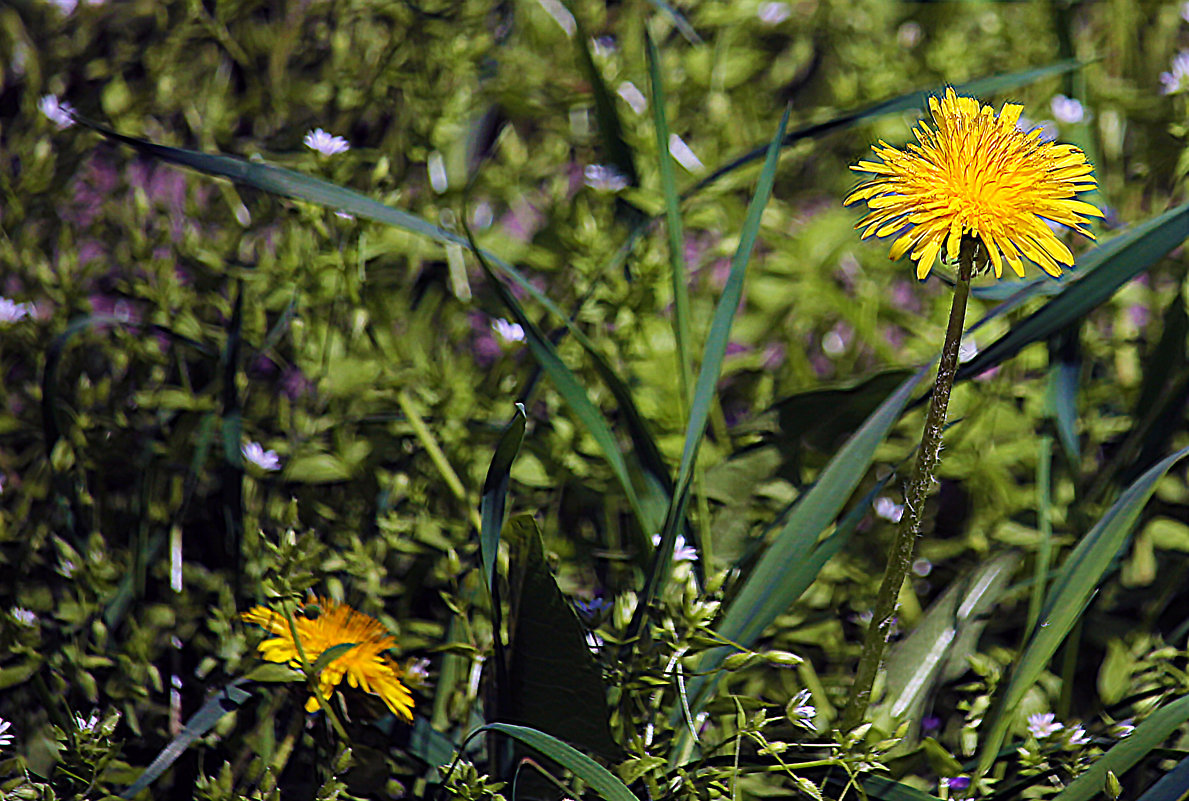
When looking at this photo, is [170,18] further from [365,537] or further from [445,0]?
[365,537]

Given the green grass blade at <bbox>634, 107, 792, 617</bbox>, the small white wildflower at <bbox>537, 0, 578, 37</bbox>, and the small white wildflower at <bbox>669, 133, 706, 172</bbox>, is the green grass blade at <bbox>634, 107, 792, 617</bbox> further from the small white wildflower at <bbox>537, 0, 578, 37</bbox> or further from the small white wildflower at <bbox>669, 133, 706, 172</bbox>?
the small white wildflower at <bbox>537, 0, 578, 37</bbox>

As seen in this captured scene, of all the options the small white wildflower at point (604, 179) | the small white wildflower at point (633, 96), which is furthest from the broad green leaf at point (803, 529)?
the small white wildflower at point (633, 96)

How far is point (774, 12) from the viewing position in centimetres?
146

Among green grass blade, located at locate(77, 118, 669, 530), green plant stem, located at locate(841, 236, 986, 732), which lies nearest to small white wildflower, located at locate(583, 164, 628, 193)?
green grass blade, located at locate(77, 118, 669, 530)

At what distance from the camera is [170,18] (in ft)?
4.75

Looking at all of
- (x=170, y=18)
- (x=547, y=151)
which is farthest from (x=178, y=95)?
(x=547, y=151)

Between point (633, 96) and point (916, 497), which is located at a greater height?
point (633, 96)

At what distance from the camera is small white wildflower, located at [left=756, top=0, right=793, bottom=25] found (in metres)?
1.45

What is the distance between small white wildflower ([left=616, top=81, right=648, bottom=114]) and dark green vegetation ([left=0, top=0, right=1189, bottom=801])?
0.05 ft

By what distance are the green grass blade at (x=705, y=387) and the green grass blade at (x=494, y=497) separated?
0.12 metres

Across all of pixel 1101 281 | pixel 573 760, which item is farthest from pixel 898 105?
pixel 573 760

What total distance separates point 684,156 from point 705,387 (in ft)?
1.98

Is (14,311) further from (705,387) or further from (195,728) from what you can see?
(705,387)

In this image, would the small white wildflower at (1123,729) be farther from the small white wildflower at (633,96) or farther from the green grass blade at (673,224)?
the small white wildflower at (633,96)
